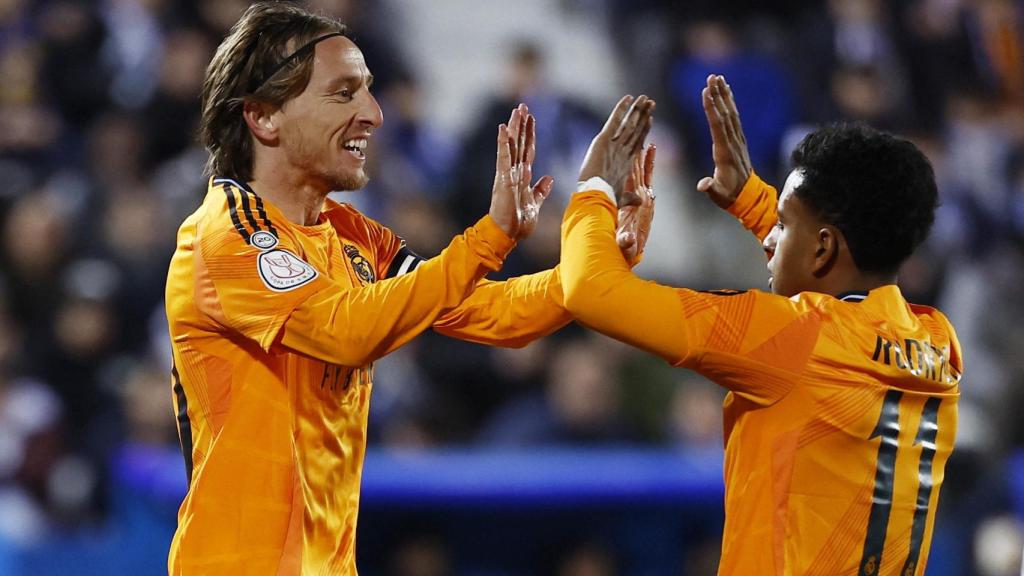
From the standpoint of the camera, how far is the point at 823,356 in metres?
2.59

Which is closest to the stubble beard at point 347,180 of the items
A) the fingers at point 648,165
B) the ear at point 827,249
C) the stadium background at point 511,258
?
the fingers at point 648,165

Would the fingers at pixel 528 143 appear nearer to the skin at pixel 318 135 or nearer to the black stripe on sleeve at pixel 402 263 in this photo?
the skin at pixel 318 135

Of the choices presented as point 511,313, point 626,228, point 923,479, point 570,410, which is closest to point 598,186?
point 626,228

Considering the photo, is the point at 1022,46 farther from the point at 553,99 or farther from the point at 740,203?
the point at 740,203

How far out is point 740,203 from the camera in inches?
131

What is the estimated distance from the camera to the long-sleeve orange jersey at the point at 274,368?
106 inches

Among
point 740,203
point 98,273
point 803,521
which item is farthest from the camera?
point 98,273

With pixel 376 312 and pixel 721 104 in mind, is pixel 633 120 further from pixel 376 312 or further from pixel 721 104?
pixel 376 312

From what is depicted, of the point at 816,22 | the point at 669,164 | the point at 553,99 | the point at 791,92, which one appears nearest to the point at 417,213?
the point at 553,99

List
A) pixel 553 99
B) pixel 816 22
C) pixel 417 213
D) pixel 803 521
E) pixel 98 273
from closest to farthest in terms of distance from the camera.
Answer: pixel 803 521
pixel 98 273
pixel 417 213
pixel 553 99
pixel 816 22

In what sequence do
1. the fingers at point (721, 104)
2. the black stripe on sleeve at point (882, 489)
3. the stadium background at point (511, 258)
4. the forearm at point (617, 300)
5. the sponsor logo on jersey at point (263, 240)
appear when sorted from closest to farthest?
the forearm at point (617, 300)
the black stripe on sleeve at point (882, 489)
the sponsor logo on jersey at point (263, 240)
the fingers at point (721, 104)
the stadium background at point (511, 258)

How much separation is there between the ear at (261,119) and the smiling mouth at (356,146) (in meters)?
0.16

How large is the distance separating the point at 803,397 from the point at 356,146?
1.19 meters

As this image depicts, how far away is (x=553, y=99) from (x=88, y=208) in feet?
9.14
